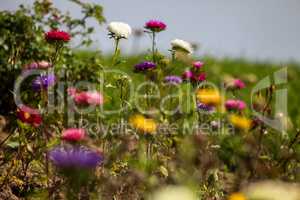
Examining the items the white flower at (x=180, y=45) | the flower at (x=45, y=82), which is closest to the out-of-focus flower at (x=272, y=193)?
the white flower at (x=180, y=45)

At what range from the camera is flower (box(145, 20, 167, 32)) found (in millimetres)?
3180

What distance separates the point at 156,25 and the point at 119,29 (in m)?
0.26

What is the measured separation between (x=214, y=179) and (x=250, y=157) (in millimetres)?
604

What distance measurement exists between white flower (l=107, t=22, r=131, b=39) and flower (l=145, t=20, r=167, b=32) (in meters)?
0.19

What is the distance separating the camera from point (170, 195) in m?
1.51

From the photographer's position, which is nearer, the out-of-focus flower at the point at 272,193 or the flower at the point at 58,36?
the out-of-focus flower at the point at 272,193

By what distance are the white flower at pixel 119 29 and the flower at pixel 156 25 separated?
185 millimetres

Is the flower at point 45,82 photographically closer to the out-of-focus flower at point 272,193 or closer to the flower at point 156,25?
the flower at point 156,25

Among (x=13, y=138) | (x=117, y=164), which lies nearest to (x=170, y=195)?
(x=117, y=164)

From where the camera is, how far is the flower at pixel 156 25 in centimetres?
318

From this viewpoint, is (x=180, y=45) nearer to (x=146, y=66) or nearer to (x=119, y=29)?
(x=146, y=66)

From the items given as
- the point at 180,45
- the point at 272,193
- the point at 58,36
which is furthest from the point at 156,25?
the point at 272,193

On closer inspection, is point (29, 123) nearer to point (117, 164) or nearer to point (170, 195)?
point (117, 164)

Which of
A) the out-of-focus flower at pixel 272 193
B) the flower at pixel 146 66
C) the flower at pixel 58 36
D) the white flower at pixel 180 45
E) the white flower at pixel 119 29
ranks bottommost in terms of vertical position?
the out-of-focus flower at pixel 272 193
